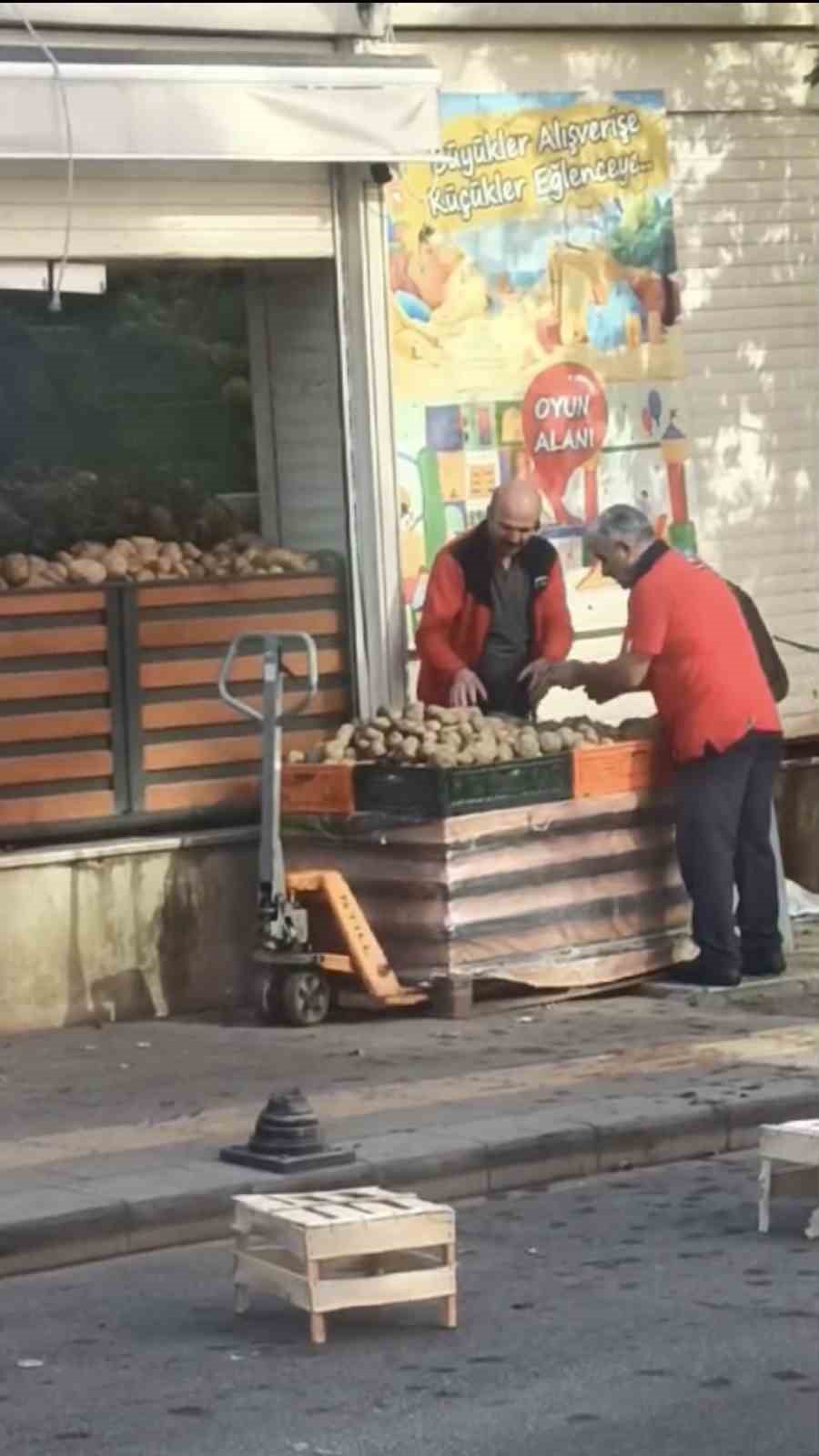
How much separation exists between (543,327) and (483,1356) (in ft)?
23.0

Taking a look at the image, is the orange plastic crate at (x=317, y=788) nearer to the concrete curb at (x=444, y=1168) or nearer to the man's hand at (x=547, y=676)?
the man's hand at (x=547, y=676)

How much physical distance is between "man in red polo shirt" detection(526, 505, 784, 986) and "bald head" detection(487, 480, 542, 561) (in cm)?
27

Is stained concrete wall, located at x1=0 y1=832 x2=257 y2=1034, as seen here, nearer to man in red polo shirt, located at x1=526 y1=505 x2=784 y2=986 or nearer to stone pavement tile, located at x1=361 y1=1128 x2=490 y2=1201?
man in red polo shirt, located at x1=526 y1=505 x2=784 y2=986

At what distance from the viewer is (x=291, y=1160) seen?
9.38 meters

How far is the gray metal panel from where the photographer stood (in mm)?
13422

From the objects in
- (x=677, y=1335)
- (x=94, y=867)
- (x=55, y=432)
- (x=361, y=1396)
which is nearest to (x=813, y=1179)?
(x=677, y=1335)

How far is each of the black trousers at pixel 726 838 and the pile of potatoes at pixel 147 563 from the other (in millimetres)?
1924

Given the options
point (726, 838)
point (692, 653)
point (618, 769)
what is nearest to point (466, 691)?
point (618, 769)

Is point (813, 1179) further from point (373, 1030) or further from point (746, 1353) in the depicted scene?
point (373, 1030)

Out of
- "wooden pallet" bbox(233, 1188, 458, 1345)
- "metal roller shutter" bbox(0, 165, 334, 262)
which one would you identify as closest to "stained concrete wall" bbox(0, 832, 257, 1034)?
"metal roller shutter" bbox(0, 165, 334, 262)

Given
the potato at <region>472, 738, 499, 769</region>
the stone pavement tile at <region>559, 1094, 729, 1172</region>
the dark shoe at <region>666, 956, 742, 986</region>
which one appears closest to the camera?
the stone pavement tile at <region>559, 1094, 729, 1172</region>

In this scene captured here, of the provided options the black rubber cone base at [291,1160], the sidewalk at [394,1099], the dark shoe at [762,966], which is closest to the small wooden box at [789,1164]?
the sidewalk at [394,1099]

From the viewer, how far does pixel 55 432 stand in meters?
12.9

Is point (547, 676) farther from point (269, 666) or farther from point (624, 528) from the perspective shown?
point (269, 666)
